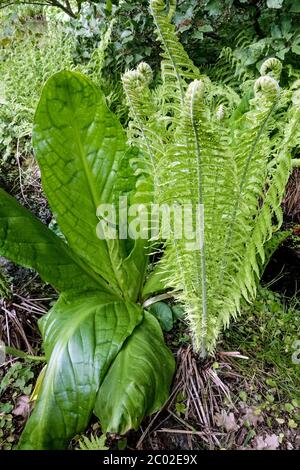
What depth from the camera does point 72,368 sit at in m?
0.94

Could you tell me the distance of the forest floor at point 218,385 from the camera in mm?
1061

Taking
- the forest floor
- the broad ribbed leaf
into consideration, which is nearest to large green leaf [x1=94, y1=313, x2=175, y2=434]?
the forest floor

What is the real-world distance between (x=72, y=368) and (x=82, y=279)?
11.1 inches

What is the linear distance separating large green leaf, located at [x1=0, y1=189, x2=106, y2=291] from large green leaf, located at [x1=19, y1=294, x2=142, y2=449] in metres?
0.10

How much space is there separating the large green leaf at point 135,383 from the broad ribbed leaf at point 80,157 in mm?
248

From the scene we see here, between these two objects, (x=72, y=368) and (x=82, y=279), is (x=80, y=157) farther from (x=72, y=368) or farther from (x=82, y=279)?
(x=72, y=368)

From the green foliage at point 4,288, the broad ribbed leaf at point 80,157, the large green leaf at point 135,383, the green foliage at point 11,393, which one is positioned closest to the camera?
the large green leaf at point 135,383

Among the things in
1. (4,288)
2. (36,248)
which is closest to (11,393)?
(4,288)

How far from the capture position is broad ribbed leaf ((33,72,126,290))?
101cm

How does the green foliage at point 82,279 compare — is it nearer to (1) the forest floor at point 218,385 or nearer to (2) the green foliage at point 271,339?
(1) the forest floor at point 218,385

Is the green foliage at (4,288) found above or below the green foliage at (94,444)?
above

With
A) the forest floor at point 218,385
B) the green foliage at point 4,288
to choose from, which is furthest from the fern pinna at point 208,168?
the green foliage at point 4,288

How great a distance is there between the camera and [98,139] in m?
1.10

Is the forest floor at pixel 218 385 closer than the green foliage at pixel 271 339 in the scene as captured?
Yes
